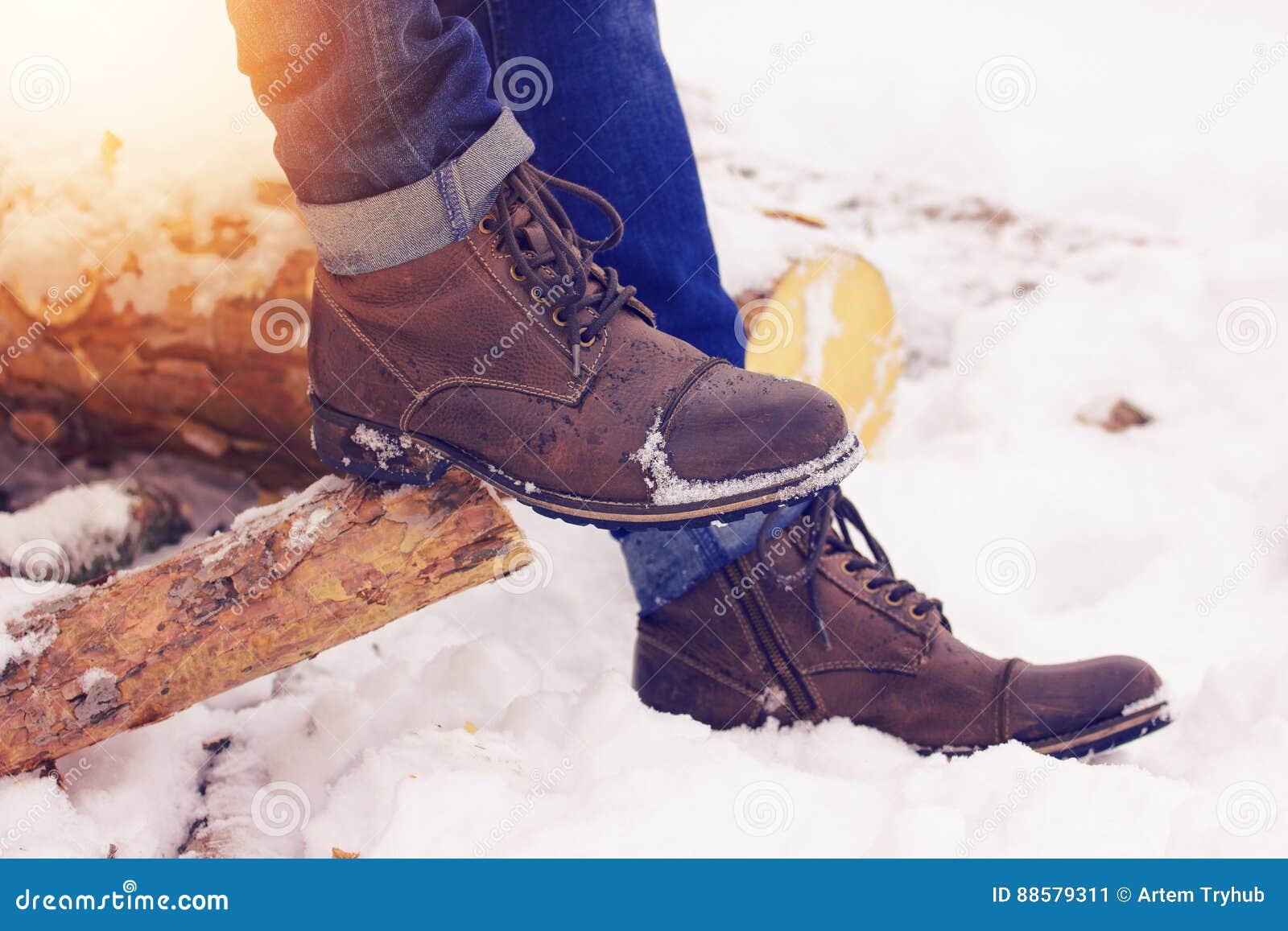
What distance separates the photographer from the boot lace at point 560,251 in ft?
3.99

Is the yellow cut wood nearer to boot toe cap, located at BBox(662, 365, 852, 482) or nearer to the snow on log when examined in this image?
boot toe cap, located at BBox(662, 365, 852, 482)

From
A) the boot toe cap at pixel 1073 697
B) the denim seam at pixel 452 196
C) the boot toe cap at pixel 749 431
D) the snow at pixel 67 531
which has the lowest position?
the boot toe cap at pixel 1073 697

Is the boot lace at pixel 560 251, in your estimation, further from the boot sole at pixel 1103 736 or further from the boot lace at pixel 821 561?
the boot sole at pixel 1103 736

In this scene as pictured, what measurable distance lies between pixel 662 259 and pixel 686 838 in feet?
2.79

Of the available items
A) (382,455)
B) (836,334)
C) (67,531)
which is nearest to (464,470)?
(382,455)

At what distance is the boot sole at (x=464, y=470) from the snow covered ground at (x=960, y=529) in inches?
13.3

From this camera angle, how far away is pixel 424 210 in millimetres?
1153

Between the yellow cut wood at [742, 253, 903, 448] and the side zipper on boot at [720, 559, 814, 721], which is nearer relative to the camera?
the side zipper on boot at [720, 559, 814, 721]

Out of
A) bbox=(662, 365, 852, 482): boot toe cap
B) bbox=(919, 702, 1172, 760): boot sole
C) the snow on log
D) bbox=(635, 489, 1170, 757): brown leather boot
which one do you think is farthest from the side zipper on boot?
the snow on log

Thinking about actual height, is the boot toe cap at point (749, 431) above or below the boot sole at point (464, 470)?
above

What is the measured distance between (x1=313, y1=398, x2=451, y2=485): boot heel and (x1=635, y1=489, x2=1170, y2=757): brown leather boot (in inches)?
17.5

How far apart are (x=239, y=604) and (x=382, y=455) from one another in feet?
0.92

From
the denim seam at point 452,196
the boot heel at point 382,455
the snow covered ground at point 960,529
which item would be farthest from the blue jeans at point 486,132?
the snow covered ground at point 960,529

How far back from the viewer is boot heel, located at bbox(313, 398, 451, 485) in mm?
1282
